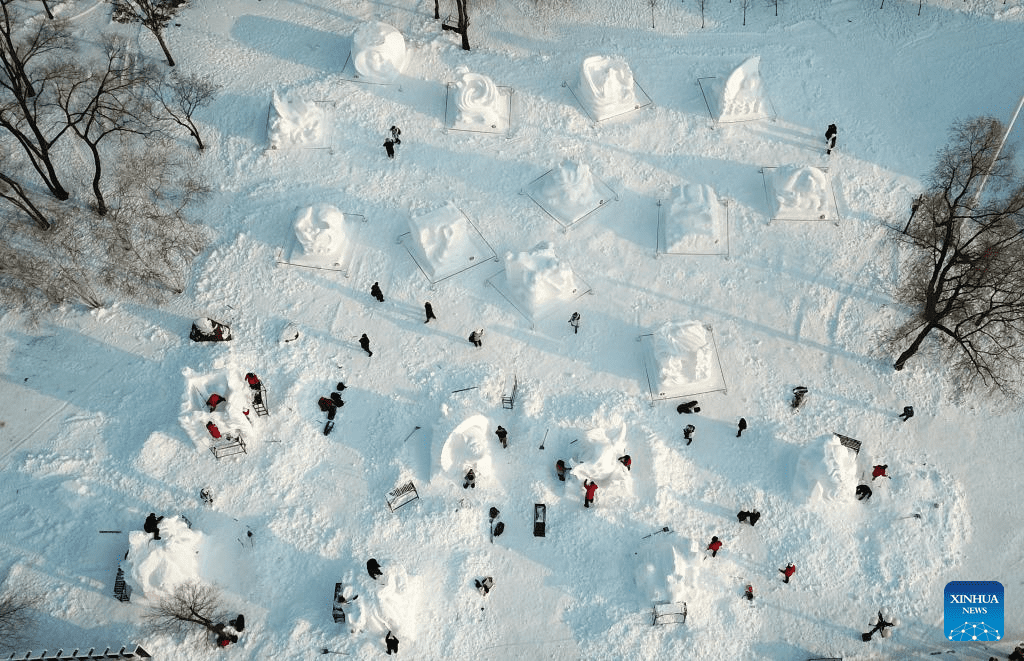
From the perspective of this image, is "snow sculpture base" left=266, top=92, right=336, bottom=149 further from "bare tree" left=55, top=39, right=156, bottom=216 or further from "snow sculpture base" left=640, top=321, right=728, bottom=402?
"snow sculpture base" left=640, top=321, right=728, bottom=402

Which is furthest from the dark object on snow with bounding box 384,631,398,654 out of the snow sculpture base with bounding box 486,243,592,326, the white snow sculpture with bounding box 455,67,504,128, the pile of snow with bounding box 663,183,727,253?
the white snow sculpture with bounding box 455,67,504,128

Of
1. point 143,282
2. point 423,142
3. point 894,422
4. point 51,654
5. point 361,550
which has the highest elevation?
point 423,142

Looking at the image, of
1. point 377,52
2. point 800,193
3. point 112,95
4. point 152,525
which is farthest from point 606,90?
point 152,525

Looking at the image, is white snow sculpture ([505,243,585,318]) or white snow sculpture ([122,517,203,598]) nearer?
white snow sculpture ([122,517,203,598])

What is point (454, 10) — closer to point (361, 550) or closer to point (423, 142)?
point (423, 142)

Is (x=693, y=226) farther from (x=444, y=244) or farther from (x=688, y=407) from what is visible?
(x=444, y=244)

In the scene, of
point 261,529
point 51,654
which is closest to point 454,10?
point 261,529

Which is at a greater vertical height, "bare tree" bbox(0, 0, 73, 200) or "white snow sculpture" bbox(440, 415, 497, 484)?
"bare tree" bbox(0, 0, 73, 200)
